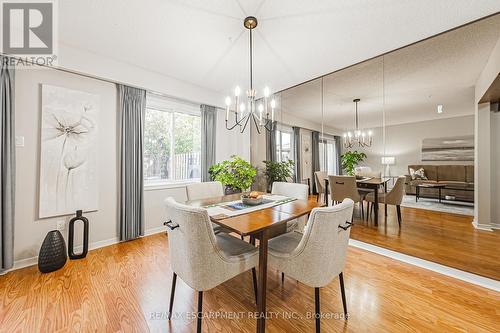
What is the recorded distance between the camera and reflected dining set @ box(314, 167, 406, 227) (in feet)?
8.25

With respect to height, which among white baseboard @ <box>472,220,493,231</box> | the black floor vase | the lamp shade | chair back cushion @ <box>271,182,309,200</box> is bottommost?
the black floor vase

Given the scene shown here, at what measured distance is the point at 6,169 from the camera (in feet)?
6.44

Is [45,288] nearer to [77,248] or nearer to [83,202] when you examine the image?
[77,248]

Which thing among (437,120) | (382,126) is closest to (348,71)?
(382,126)

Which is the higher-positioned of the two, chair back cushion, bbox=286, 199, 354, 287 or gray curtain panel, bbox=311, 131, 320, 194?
gray curtain panel, bbox=311, 131, 320, 194

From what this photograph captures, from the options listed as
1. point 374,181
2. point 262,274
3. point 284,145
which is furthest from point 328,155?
point 262,274

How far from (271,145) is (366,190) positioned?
1.89m

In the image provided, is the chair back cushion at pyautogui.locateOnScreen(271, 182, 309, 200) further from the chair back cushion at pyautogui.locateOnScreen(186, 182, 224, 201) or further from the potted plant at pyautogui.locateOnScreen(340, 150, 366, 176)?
the potted plant at pyautogui.locateOnScreen(340, 150, 366, 176)

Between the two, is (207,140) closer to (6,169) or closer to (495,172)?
(6,169)

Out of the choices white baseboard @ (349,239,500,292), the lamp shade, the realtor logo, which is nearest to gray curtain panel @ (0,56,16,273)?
the realtor logo

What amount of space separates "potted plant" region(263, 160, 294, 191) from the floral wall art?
2864 millimetres

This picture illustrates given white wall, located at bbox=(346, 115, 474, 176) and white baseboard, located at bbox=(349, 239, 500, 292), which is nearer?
white baseboard, located at bbox=(349, 239, 500, 292)

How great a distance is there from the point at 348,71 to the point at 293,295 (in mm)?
3012

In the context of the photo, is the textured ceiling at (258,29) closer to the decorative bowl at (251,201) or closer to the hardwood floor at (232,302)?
the decorative bowl at (251,201)
